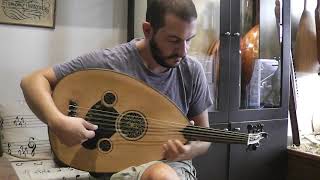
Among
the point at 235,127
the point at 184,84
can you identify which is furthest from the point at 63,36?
the point at 235,127

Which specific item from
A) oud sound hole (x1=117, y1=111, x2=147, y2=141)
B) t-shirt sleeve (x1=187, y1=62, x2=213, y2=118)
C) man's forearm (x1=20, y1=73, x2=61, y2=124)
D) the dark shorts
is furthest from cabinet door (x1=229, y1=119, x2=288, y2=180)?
man's forearm (x1=20, y1=73, x2=61, y2=124)

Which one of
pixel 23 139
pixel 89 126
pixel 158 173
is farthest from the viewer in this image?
pixel 23 139

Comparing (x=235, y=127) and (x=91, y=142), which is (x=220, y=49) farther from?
(x=91, y=142)

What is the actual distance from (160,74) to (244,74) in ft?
3.23

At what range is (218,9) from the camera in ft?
7.15

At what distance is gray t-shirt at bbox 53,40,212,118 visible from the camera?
1.43 m

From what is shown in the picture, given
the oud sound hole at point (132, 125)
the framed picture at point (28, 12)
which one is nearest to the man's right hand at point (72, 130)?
the oud sound hole at point (132, 125)

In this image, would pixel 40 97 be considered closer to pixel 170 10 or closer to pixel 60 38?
pixel 170 10

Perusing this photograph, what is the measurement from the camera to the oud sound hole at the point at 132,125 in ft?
4.42

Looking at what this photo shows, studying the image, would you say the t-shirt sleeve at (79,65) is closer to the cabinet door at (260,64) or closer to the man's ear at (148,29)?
the man's ear at (148,29)

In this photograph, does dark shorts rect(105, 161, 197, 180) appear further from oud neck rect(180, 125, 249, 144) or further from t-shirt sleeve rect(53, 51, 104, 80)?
t-shirt sleeve rect(53, 51, 104, 80)

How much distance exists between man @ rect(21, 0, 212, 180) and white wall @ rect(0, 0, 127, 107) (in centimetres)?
73

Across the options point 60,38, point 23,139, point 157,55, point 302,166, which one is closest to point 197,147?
point 157,55

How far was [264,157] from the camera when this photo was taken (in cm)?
240
